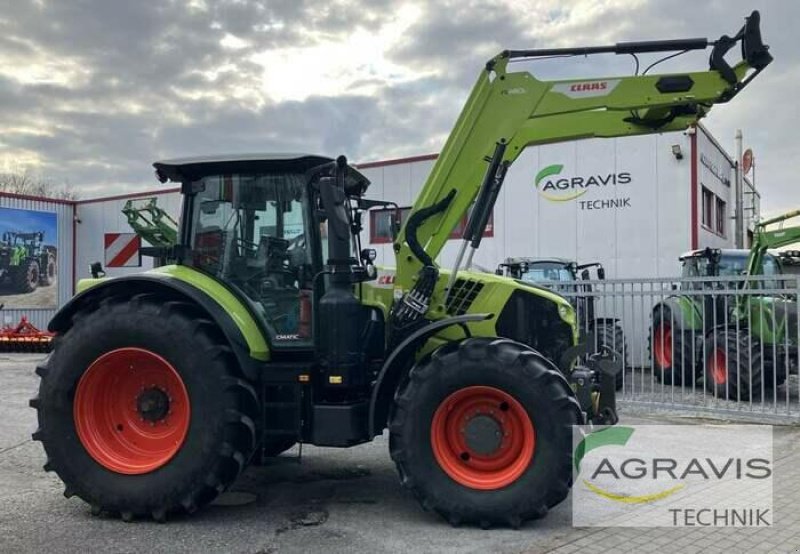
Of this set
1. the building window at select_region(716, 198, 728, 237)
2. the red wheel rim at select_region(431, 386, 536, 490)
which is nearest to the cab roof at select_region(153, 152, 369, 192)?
the red wheel rim at select_region(431, 386, 536, 490)

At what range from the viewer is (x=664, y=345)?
1094cm

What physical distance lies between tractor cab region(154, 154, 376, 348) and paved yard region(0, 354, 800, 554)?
4.25ft

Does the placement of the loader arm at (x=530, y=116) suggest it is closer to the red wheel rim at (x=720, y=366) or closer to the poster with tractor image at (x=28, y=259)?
A: the red wheel rim at (x=720, y=366)

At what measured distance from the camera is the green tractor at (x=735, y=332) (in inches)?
374

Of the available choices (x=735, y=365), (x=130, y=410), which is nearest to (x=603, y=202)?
(x=735, y=365)

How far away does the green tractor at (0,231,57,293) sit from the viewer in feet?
72.2

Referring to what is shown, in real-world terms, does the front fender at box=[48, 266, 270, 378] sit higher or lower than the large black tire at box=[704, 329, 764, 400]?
higher

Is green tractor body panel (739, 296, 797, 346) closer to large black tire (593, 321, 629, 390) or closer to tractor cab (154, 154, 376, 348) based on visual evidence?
large black tire (593, 321, 629, 390)

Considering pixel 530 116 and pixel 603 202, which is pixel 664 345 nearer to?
pixel 603 202

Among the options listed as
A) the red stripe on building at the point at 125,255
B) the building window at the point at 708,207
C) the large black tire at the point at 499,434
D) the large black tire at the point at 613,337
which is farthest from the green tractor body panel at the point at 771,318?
the red stripe on building at the point at 125,255

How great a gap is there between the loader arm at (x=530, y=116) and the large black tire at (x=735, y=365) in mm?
5441

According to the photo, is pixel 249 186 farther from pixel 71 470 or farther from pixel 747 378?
pixel 747 378

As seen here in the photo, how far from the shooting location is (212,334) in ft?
16.4

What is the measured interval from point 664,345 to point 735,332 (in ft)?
3.88
